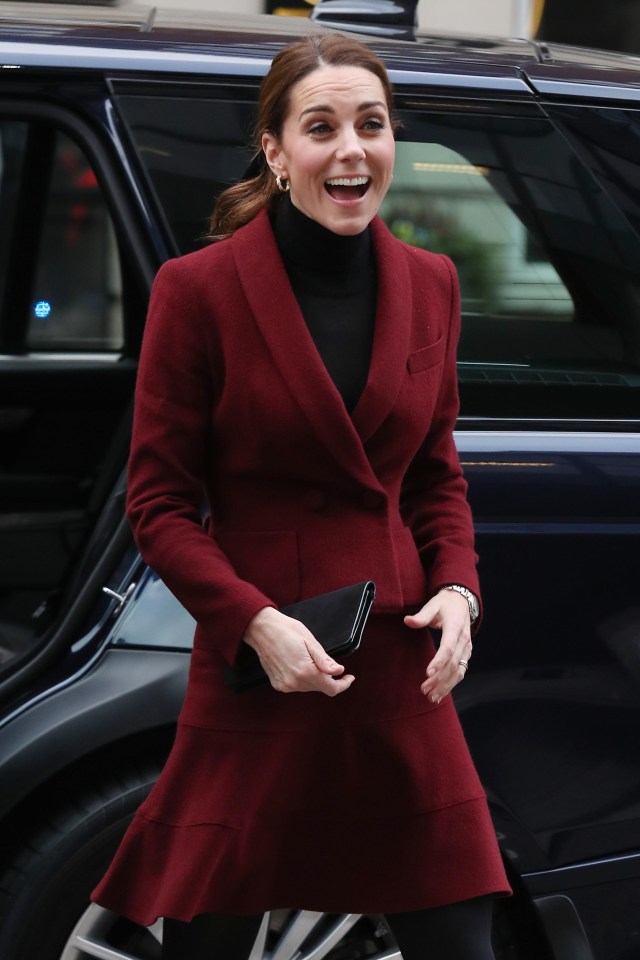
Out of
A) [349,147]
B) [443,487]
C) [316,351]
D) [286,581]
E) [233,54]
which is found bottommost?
[286,581]

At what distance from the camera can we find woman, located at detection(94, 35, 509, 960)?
5.75 ft

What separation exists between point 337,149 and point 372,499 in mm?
420

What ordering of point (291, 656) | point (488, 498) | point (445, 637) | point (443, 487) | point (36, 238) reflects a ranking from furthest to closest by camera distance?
point (36, 238), point (488, 498), point (443, 487), point (445, 637), point (291, 656)

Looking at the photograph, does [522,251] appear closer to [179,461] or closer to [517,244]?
[517,244]

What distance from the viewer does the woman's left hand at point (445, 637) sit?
1752 mm

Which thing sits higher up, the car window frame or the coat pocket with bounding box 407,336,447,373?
the car window frame

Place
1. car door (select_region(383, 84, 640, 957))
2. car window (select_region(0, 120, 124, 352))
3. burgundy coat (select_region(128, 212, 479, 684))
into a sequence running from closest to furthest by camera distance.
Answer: burgundy coat (select_region(128, 212, 479, 684))
car door (select_region(383, 84, 640, 957))
car window (select_region(0, 120, 124, 352))

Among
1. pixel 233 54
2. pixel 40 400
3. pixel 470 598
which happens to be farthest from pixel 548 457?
pixel 40 400

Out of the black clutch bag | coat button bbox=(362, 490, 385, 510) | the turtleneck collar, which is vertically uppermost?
the turtleneck collar

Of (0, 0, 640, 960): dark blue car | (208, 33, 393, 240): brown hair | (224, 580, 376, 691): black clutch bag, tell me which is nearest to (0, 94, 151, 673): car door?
(0, 0, 640, 960): dark blue car

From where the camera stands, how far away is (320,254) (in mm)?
1806

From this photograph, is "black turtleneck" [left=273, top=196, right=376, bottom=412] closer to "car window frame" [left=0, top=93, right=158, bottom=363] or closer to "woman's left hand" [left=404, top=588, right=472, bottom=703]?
"woman's left hand" [left=404, top=588, right=472, bottom=703]

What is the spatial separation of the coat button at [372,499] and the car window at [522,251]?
50 cm

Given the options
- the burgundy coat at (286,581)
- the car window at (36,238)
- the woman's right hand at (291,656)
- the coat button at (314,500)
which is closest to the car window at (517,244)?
the burgundy coat at (286,581)
